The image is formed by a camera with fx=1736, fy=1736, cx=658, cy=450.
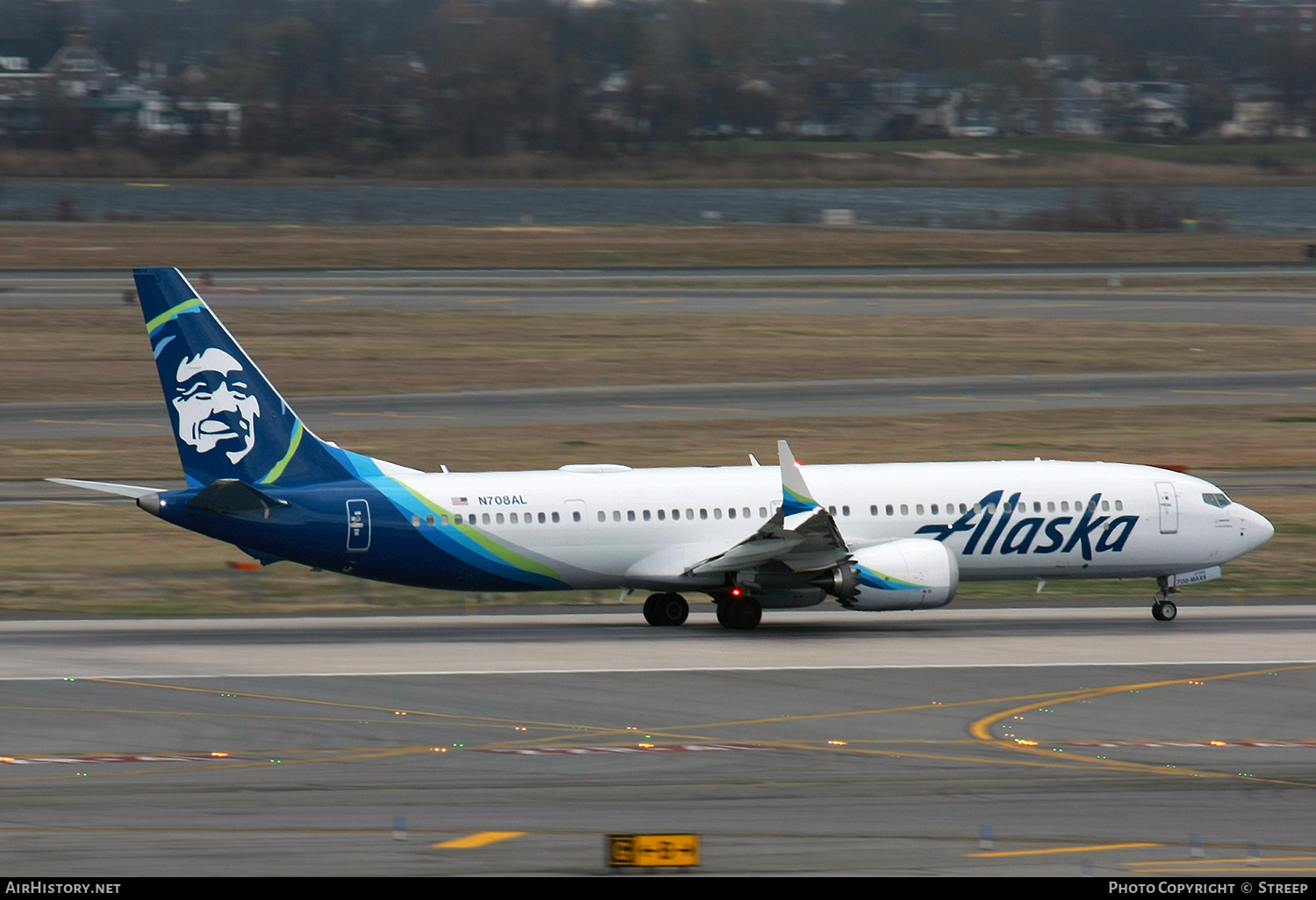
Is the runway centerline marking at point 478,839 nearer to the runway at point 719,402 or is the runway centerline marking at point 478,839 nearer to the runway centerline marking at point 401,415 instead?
the runway at point 719,402

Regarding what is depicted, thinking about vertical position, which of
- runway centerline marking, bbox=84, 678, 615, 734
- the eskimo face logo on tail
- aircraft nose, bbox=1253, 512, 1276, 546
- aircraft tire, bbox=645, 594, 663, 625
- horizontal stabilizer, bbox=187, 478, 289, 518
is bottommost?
aircraft tire, bbox=645, 594, 663, 625

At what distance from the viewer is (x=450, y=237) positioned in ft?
394

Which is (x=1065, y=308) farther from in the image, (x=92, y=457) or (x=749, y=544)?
(x=749, y=544)

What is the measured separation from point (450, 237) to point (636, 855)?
107 meters

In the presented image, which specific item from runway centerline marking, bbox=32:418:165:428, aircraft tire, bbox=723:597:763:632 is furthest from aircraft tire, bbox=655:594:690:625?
runway centerline marking, bbox=32:418:165:428

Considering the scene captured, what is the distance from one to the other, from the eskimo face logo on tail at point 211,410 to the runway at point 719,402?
78.4 feet

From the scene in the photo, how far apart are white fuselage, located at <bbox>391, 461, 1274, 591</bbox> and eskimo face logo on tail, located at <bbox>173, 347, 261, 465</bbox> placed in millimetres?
3096

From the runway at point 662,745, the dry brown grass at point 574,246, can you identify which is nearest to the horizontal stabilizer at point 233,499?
the runway at point 662,745

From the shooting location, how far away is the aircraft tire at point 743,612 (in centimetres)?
3503

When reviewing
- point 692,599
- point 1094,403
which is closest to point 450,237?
point 1094,403

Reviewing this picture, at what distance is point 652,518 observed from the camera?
35344 mm

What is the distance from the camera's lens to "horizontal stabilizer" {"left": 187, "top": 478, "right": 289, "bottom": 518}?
3322 cm

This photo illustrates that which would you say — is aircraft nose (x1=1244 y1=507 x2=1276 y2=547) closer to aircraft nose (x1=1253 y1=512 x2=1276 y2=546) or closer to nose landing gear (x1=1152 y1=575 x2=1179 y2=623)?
aircraft nose (x1=1253 y1=512 x2=1276 y2=546)

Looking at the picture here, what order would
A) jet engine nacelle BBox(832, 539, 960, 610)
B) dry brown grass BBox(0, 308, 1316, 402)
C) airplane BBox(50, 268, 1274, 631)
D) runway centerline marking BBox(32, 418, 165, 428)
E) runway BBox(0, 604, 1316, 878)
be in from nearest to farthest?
1. runway BBox(0, 604, 1316, 878)
2. jet engine nacelle BBox(832, 539, 960, 610)
3. airplane BBox(50, 268, 1274, 631)
4. runway centerline marking BBox(32, 418, 165, 428)
5. dry brown grass BBox(0, 308, 1316, 402)
